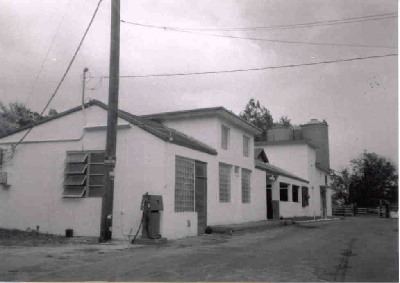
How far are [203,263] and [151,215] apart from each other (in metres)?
5.38

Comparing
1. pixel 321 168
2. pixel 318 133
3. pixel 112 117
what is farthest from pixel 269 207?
pixel 112 117

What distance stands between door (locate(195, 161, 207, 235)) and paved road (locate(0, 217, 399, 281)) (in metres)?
5.04

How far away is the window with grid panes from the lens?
21781mm

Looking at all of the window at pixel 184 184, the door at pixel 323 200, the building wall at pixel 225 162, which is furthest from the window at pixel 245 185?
the door at pixel 323 200

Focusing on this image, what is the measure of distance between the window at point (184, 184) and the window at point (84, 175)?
2.59m

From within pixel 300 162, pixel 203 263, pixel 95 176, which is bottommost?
pixel 203 263

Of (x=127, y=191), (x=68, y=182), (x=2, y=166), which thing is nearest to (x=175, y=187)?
(x=127, y=191)

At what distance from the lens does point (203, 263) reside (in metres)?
9.82

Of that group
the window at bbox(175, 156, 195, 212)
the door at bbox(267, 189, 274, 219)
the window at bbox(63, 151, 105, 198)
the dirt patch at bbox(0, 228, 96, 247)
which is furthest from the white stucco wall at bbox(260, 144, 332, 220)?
the dirt patch at bbox(0, 228, 96, 247)

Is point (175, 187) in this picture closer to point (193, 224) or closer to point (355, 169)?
point (193, 224)

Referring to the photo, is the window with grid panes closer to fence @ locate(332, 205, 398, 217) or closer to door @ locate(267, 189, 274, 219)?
door @ locate(267, 189, 274, 219)

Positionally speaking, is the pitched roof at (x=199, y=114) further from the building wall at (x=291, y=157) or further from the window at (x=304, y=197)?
the building wall at (x=291, y=157)

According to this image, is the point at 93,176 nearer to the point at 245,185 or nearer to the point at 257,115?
the point at 245,185

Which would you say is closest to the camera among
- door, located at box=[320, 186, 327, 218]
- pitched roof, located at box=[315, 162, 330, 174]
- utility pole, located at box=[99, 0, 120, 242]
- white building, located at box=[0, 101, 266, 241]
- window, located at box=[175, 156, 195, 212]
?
utility pole, located at box=[99, 0, 120, 242]
